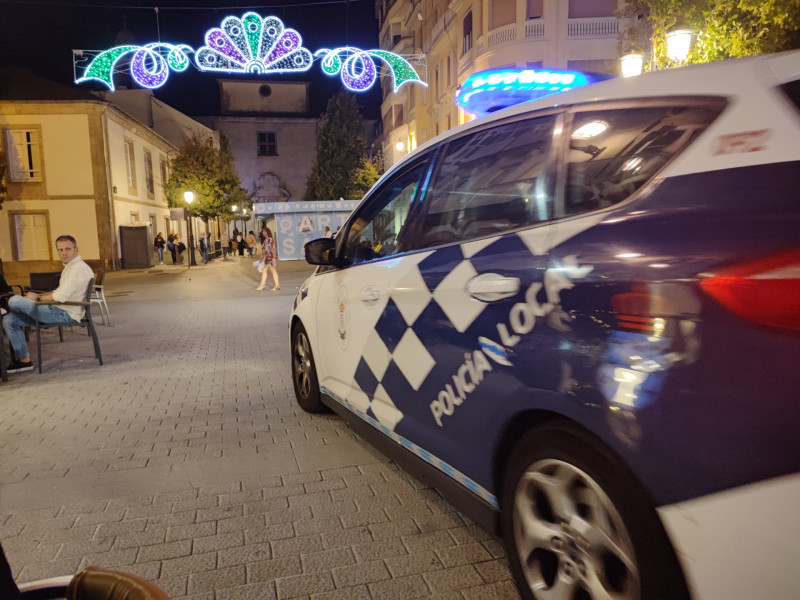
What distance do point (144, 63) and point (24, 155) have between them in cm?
1620

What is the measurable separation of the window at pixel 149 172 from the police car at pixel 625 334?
34.3 meters

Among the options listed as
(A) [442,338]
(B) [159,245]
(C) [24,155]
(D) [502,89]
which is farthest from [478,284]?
(B) [159,245]

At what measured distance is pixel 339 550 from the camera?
113 inches

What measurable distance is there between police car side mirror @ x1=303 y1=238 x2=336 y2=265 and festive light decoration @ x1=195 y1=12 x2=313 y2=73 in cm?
1135

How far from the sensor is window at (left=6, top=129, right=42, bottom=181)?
85.0ft

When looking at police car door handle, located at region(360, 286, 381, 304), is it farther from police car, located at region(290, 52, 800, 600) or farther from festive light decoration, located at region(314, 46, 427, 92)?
festive light decoration, located at region(314, 46, 427, 92)

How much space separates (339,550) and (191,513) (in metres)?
0.98

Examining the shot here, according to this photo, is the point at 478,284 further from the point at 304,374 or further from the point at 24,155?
the point at 24,155

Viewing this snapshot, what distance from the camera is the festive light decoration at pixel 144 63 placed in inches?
531

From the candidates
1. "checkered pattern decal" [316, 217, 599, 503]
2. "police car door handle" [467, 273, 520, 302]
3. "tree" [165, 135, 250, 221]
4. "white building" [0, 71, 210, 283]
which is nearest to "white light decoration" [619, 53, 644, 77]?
"checkered pattern decal" [316, 217, 599, 503]

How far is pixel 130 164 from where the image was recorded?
100 feet

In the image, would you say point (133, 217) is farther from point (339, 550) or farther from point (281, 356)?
point (339, 550)

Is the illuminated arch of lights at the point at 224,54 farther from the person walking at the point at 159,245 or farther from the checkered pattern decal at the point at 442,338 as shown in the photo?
the person walking at the point at 159,245

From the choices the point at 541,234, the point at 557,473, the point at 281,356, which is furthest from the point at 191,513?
the point at 281,356
